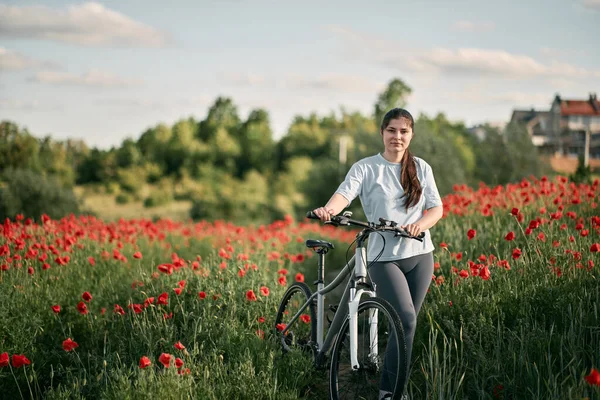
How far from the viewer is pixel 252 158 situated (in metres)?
61.5

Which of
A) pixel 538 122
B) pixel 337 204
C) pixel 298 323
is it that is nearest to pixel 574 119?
pixel 538 122

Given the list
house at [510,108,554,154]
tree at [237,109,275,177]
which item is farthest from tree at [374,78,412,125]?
house at [510,108,554,154]

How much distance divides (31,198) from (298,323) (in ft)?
50.4

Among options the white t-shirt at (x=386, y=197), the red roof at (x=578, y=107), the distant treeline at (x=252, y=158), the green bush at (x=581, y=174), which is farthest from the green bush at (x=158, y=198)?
the red roof at (x=578, y=107)

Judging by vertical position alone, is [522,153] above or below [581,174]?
above

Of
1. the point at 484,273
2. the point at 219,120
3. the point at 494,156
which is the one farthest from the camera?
the point at 219,120

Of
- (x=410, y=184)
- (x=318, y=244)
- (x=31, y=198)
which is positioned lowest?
(x=31, y=198)

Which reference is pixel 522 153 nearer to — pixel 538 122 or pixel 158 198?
pixel 158 198

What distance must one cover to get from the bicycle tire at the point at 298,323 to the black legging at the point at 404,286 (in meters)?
1.03

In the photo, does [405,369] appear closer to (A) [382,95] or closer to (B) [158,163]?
(A) [382,95]

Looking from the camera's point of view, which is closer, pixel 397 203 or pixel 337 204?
pixel 337 204

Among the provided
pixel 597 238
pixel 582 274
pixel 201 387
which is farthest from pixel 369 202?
pixel 597 238

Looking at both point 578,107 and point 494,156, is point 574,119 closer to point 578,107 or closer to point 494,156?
point 578,107

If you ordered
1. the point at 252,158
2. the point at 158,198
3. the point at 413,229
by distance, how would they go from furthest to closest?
the point at 252,158 < the point at 158,198 < the point at 413,229
